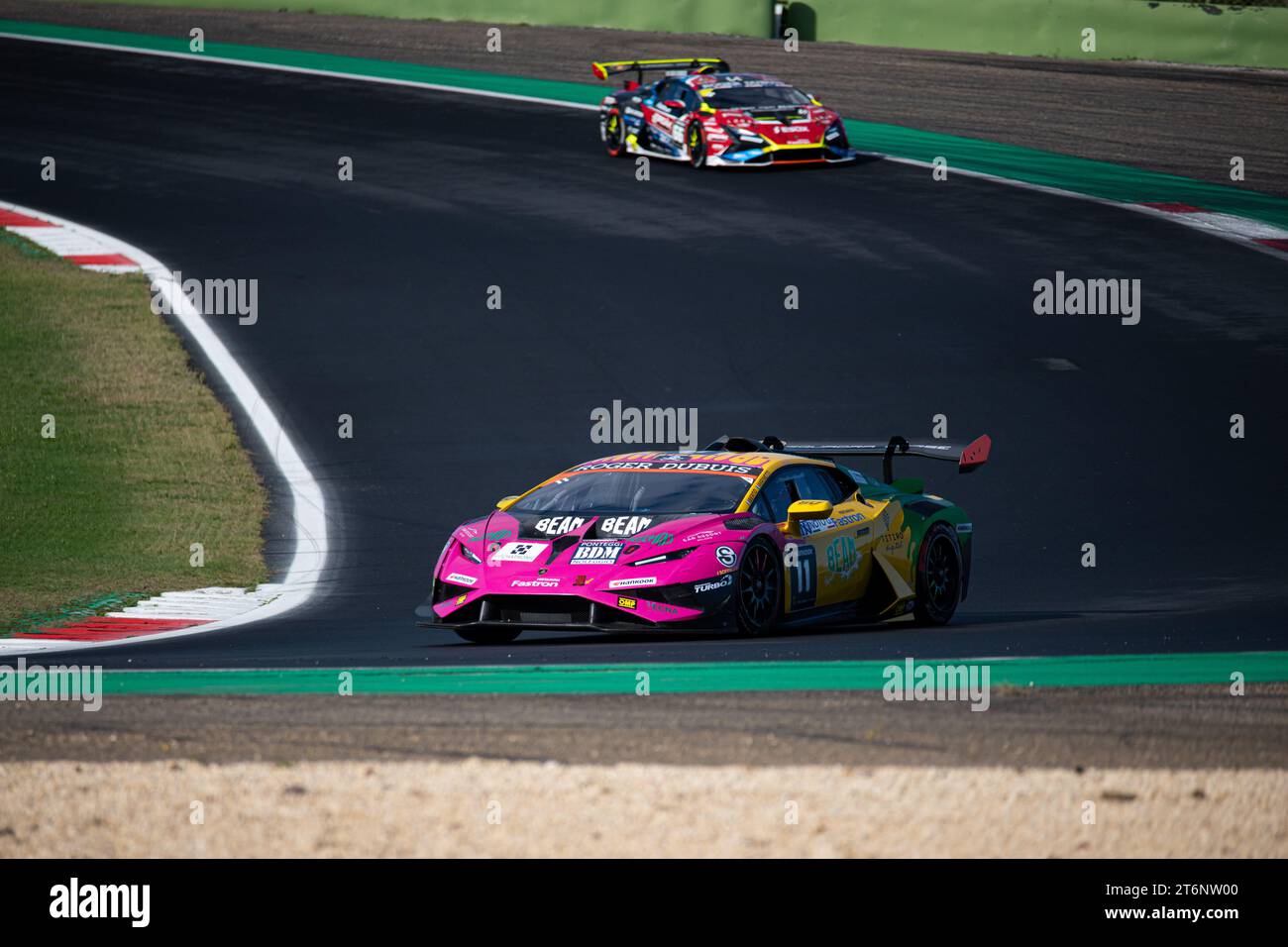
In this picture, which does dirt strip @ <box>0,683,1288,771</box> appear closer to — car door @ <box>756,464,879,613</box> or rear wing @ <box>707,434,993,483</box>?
car door @ <box>756,464,879,613</box>

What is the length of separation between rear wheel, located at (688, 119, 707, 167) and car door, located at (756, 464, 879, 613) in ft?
57.9

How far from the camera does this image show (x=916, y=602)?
43.5 feet

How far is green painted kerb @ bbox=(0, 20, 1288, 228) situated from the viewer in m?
29.4

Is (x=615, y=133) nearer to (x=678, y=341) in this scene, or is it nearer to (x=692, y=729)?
(x=678, y=341)

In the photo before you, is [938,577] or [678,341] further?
[678,341]

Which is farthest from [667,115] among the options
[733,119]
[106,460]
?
[106,460]

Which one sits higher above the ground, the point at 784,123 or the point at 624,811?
the point at 784,123

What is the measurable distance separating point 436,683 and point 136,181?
22584 mm

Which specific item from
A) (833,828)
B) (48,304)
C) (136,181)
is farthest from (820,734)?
(136,181)

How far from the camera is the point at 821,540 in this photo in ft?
41.3

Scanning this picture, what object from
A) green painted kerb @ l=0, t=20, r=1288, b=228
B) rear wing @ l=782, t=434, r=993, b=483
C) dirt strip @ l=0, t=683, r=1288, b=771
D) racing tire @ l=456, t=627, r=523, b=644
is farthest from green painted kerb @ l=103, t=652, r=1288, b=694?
green painted kerb @ l=0, t=20, r=1288, b=228

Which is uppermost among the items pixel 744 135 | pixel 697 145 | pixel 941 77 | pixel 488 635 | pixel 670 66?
pixel 941 77

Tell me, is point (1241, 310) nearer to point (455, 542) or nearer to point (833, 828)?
point (455, 542)

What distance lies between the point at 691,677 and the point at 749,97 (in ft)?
68.1
